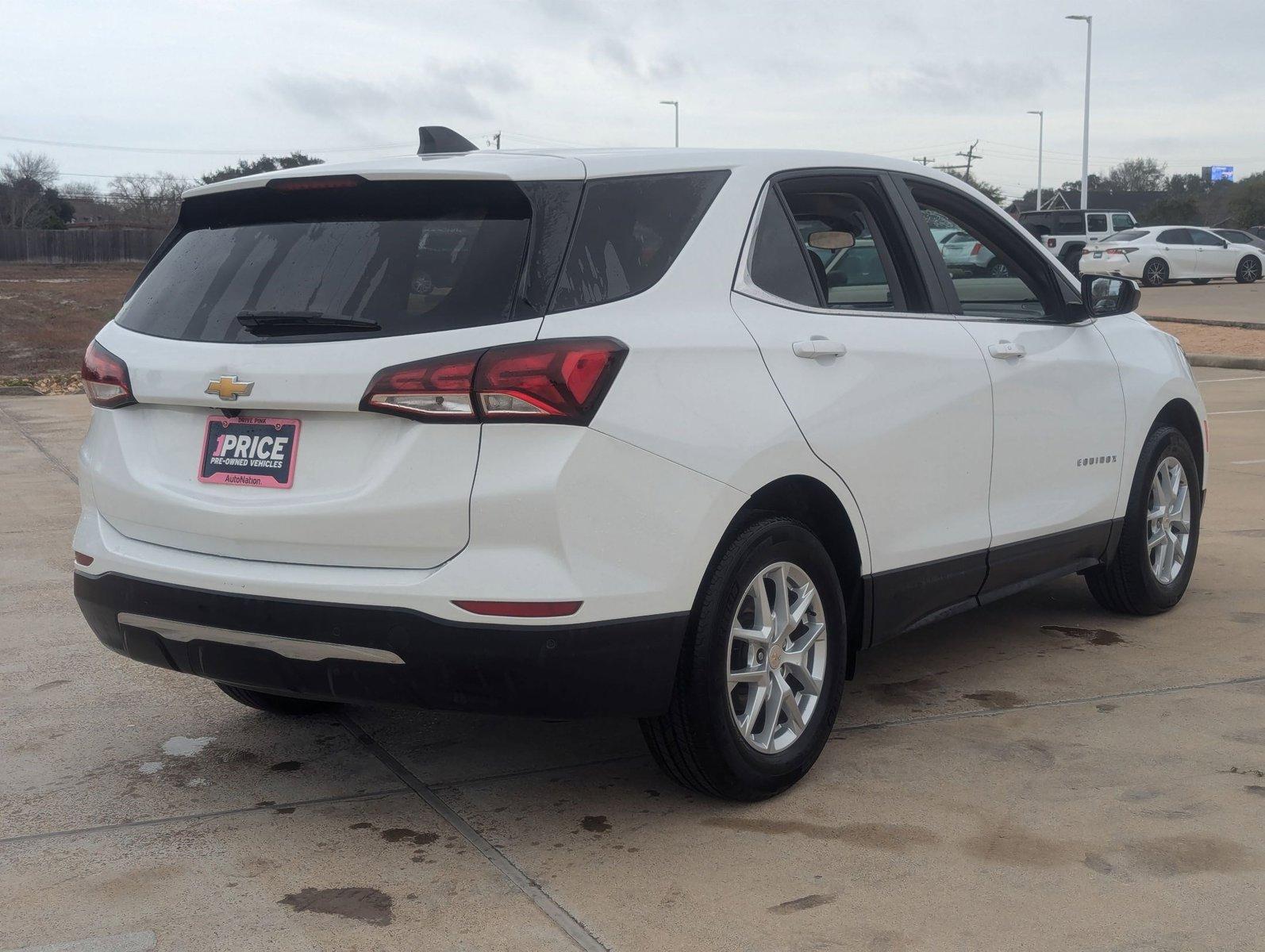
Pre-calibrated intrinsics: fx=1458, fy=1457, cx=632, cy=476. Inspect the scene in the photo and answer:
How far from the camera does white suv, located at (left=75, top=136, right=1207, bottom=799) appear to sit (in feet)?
10.8

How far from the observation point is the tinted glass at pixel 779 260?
155 inches

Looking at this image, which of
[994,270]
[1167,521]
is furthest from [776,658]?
[1167,521]

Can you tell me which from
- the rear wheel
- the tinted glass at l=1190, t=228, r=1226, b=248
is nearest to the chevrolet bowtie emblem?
the rear wheel

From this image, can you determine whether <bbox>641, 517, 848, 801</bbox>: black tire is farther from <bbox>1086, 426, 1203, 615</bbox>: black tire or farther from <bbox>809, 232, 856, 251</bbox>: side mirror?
<bbox>1086, 426, 1203, 615</bbox>: black tire

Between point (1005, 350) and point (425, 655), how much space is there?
2348 millimetres

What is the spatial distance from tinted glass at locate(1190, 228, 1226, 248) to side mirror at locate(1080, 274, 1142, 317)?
32237 millimetres

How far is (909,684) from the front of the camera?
502 centimetres

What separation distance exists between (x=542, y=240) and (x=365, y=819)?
1591mm

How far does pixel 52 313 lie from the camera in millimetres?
34969

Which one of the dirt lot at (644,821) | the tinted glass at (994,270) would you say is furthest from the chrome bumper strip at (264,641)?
the tinted glass at (994,270)

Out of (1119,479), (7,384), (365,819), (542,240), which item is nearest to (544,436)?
(542,240)

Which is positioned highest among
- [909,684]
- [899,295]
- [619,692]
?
[899,295]

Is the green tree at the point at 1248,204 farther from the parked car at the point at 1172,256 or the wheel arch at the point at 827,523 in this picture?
the wheel arch at the point at 827,523

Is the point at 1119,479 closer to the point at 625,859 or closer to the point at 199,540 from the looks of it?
the point at 625,859
